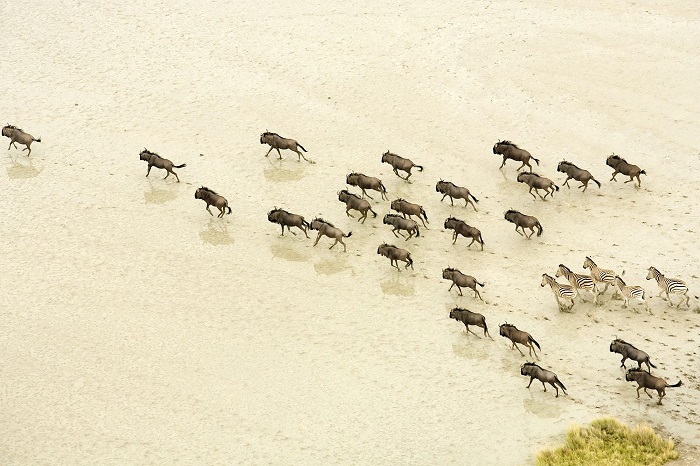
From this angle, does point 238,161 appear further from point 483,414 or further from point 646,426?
point 646,426

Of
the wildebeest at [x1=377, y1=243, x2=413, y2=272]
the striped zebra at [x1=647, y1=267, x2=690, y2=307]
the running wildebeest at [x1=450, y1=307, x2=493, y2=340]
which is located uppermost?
the striped zebra at [x1=647, y1=267, x2=690, y2=307]

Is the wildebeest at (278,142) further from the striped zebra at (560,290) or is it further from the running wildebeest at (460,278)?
the striped zebra at (560,290)

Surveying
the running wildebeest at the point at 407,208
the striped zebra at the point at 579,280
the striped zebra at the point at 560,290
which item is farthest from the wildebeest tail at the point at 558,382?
the running wildebeest at the point at 407,208

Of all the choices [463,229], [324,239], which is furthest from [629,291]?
[324,239]

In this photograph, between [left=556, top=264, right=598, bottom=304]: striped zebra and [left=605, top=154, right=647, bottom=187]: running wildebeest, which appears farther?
[left=605, top=154, right=647, bottom=187]: running wildebeest

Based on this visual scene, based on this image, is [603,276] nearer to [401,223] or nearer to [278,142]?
[401,223]

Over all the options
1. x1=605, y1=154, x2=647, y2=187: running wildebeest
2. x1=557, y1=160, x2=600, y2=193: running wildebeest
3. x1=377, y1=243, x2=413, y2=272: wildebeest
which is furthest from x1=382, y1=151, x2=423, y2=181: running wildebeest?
x1=605, y1=154, x2=647, y2=187: running wildebeest

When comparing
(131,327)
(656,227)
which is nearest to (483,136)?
(656,227)

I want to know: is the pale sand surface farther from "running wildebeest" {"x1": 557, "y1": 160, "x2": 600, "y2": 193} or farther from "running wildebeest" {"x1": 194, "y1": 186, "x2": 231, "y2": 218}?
"running wildebeest" {"x1": 194, "y1": 186, "x2": 231, "y2": 218}

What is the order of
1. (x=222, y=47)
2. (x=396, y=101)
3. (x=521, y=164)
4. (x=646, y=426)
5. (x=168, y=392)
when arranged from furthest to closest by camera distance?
(x=222, y=47), (x=396, y=101), (x=521, y=164), (x=168, y=392), (x=646, y=426)
